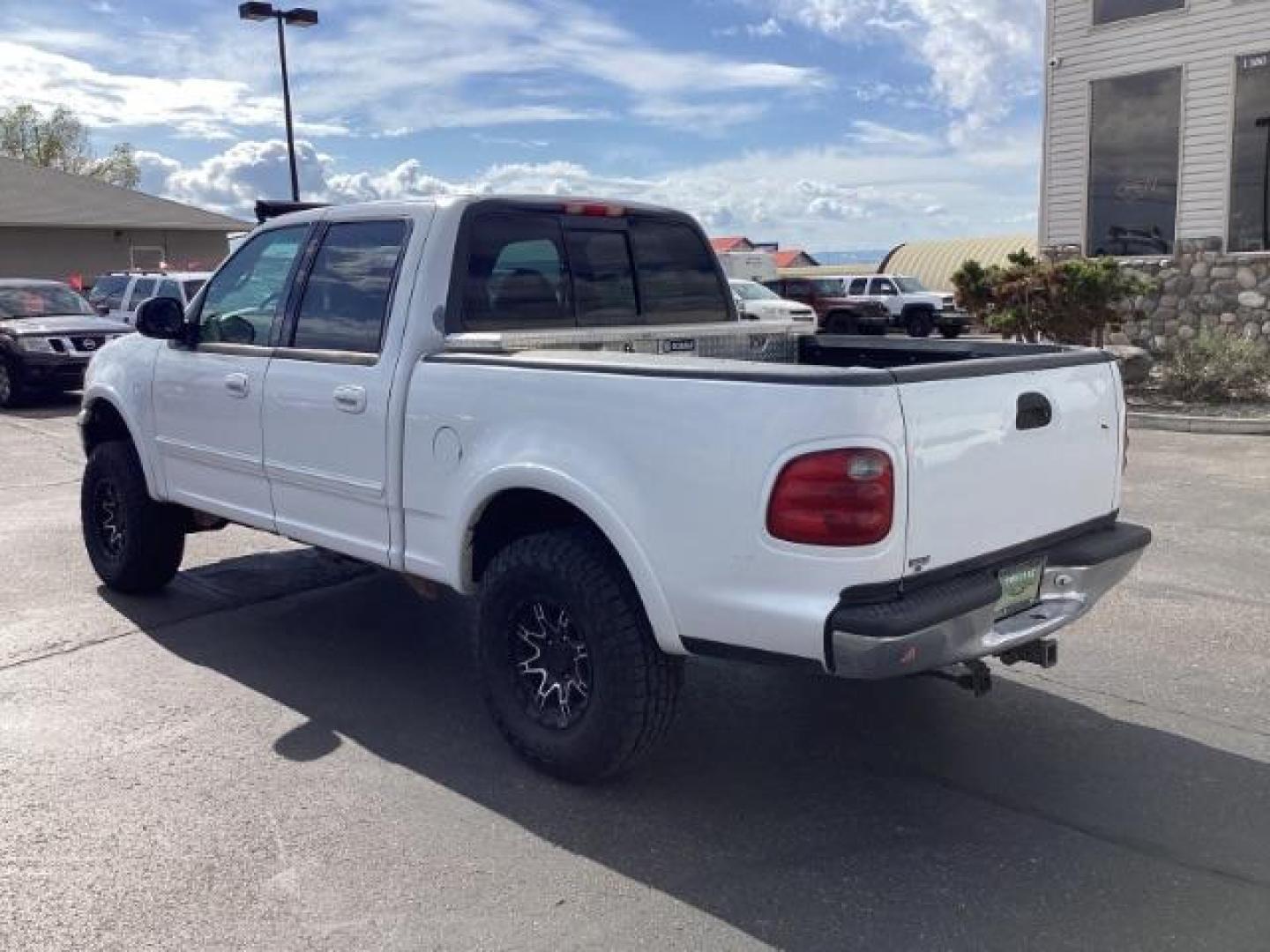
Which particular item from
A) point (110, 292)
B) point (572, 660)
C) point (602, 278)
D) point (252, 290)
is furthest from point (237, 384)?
point (110, 292)

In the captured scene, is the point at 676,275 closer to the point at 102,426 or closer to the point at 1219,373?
the point at 102,426

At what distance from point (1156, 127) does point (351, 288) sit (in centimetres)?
1565

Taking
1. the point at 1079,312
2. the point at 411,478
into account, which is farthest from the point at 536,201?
the point at 1079,312

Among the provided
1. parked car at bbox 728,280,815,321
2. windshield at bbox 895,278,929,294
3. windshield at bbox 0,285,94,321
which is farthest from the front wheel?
windshield at bbox 895,278,929,294

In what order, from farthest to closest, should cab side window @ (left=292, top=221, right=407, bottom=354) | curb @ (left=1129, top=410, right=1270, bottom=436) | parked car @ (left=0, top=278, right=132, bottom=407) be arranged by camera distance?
1. parked car @ (left=0, top=278, right=132, bottom=407)
2. curb @ (left=1129, top=410, right=1270, bottom=436)
3. cab side window @ (left=292, top=221, right=407, bottom=354)

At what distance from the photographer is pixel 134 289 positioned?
1905cm

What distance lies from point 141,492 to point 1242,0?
51.6ft

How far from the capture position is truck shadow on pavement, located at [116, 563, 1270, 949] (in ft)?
10.8

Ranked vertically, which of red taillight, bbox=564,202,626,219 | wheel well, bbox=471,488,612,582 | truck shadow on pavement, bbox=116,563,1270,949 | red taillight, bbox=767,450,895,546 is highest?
red taillight, bbox=564,202,626,219

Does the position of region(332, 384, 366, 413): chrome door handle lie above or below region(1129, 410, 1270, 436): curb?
above

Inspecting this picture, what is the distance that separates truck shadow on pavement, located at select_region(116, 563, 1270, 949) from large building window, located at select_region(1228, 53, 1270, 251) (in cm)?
1397

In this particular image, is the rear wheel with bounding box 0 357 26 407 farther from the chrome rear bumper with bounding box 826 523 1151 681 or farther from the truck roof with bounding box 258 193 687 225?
the chrome rear bumper with bounding box 826 523 1151 681

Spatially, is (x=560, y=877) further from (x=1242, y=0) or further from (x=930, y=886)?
(x=1242, y=0)

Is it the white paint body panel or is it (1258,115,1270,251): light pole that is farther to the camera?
(1258,115,1270,251): light pole
